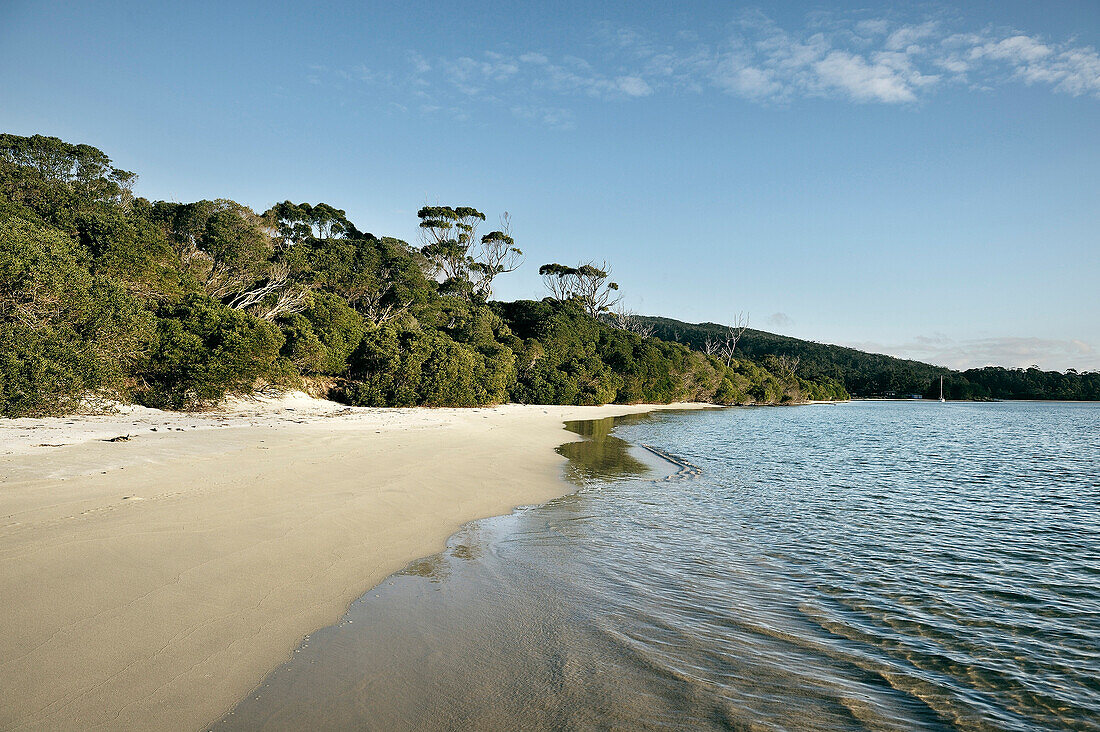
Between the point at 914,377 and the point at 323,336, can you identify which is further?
the point at 914,377

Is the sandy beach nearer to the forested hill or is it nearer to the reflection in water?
the reflection in water

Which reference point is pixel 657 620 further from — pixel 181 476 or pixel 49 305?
pixel 49 305

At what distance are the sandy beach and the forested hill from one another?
395ft

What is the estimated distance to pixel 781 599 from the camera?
565 cm

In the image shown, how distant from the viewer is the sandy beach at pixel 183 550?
3.33m

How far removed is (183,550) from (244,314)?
66.8 feet

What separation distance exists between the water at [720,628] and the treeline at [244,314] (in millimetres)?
16086

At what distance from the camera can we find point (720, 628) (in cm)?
484

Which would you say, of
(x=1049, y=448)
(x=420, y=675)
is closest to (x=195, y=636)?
(x=420, y=675)

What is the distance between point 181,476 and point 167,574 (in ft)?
14.0

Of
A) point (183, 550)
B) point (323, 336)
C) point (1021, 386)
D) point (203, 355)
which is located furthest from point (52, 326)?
point (1021, 386)

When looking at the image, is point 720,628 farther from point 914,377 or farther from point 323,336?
point 914,377

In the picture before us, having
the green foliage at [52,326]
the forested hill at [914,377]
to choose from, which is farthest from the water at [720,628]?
the forested hill at [914,377]

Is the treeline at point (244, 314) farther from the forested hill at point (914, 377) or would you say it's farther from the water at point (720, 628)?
the forested hill at point (914, 377)
